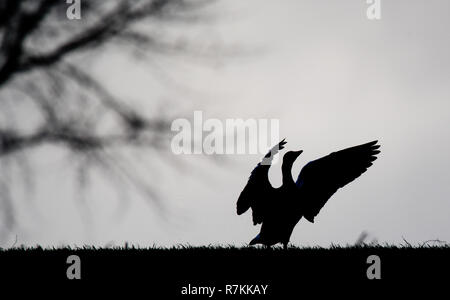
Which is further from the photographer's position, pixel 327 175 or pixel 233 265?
pixel 327 175

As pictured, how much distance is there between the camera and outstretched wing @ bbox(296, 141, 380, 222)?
5297 mm

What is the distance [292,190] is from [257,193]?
0.34 metres

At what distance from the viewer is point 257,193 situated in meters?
5.39

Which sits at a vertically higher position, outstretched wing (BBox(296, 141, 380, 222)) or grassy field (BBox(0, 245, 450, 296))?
outstretched wing (BBox(296, 141, 380, 222))

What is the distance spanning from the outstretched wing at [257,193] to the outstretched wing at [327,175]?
314 mm

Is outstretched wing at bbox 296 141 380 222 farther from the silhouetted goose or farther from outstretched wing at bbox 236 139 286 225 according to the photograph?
outstretched wing at bbox 236 139 286 225

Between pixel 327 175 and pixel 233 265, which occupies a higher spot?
pixel 327 175

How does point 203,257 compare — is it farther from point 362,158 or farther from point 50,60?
point 50,60

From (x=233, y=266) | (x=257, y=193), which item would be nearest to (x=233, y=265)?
(x=233, y=266)

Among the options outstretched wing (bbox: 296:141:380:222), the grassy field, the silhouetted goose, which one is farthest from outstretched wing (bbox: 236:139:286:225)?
the grassy field

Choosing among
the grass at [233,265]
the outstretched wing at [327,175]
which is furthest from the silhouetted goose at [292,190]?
the grass at [233,265]

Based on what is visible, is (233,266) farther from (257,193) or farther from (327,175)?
(327,175)
